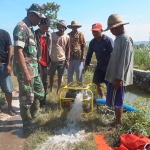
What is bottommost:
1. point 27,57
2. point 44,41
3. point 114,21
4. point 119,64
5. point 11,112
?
point 11,112

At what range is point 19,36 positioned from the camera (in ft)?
11.3

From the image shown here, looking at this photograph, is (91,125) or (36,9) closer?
(36,9)

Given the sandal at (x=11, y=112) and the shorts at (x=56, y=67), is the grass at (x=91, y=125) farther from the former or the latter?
the shorts at (x=56, y=67)

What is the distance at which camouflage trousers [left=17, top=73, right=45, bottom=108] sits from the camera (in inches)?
141

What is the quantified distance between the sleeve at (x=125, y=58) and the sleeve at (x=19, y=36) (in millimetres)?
1497

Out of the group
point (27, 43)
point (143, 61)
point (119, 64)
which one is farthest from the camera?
point (143, 61)

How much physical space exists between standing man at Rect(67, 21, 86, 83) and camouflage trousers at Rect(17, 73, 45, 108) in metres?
2.04

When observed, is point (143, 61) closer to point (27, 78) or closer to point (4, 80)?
point (4, 80)

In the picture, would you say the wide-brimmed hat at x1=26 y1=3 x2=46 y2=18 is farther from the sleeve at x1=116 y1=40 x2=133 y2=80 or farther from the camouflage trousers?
the sleeve at x1=116 y1=40 x2=133 y2=80

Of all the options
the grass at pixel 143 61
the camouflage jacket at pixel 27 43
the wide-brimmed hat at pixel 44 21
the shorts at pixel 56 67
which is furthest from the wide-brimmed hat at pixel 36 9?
the grass at pixel 143 61

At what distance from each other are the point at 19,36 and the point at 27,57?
1.20ft

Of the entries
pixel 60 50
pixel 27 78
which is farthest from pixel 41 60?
pixel 27 78

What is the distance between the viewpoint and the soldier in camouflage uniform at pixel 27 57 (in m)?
3.39

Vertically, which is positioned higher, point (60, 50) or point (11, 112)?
point (60, 50)
